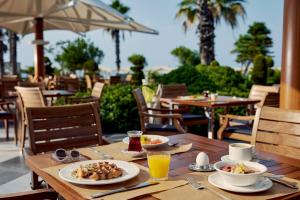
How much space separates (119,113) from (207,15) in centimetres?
575

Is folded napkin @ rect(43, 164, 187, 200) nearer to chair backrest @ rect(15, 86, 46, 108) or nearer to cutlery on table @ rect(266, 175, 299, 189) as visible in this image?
cutlery on table @ rect(266, 175, 299, 189)

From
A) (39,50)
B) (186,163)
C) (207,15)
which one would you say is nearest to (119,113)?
(39,50)

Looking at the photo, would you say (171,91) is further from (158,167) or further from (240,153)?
(158,167)

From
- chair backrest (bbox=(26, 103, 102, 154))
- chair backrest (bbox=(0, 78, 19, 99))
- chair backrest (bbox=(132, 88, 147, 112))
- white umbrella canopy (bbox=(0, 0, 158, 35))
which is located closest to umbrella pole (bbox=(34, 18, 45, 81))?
white umbrella canopy (bbox=(0, 0, 158, 35))

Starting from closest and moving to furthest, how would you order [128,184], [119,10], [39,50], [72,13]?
[128,184] → [39,50] → [72,13] → [119,10]

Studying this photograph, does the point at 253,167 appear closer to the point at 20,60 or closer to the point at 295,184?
the point at 295,184

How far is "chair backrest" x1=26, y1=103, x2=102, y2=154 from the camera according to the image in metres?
2.30

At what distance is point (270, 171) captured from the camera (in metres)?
1.68

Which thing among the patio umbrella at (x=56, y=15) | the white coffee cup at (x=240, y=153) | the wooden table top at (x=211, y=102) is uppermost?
the patio umbrella at (x=56, y=15)

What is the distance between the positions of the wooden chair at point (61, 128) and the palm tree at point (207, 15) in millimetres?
8699

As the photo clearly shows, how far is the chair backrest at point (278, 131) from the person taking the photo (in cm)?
223

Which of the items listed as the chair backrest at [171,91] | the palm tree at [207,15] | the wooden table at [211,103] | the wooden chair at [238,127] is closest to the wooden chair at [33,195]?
the wooden chair at [238,127]

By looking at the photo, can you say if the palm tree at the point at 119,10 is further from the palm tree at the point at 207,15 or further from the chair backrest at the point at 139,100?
the chair backrest at the point at 139,100

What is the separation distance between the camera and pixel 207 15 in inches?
431
